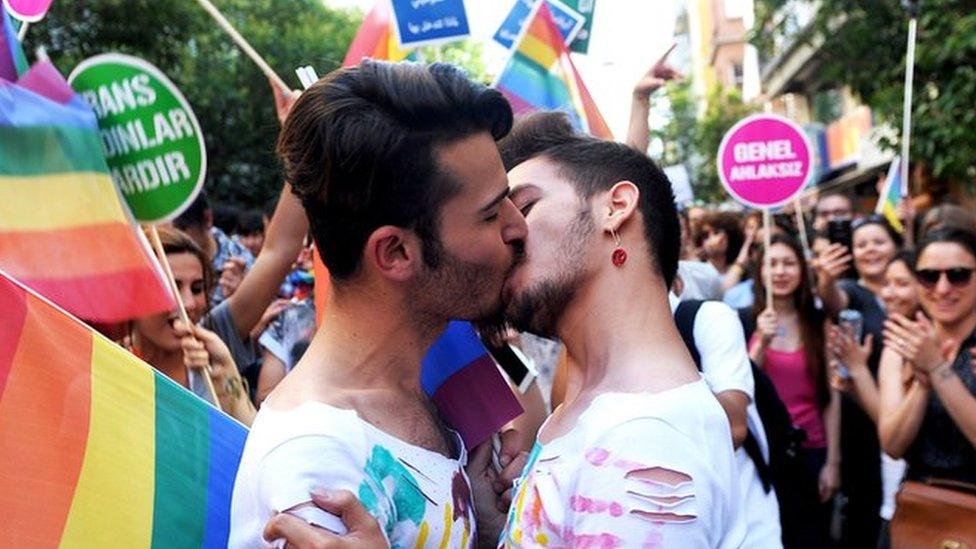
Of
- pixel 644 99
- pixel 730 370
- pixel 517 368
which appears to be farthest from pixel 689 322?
pixel 644 99

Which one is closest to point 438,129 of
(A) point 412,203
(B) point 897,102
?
(A) point 412,203

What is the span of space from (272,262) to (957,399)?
2.46 metres

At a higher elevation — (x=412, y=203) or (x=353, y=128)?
(x=353, y=128)

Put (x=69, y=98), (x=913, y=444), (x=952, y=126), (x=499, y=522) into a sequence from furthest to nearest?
(x=952, y=126)
(x=913, y=444)
(x=69, y=98)
(x=499, y=522)

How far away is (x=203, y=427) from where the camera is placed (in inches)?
95.6

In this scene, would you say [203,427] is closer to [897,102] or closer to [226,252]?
[226,252]

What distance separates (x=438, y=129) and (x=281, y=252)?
191 centimetres

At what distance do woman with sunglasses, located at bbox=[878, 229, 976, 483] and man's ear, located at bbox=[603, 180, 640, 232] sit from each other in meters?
2.76

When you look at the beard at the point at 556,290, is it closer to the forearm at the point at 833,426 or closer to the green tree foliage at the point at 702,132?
the forearm at the point at 833,426

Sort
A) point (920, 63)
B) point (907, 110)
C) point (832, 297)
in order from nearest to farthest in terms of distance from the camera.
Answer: point (832, 297) < point (907, 110) < point (920, 63)

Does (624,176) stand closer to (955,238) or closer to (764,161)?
(955,238)

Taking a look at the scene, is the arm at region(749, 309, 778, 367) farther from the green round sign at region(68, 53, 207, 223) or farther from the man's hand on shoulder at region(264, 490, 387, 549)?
the man's hand on shoulder at region(264, 490, 387, 549)

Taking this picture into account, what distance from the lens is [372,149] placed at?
1986 millimetres

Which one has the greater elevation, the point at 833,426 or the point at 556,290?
the point at 556,290
